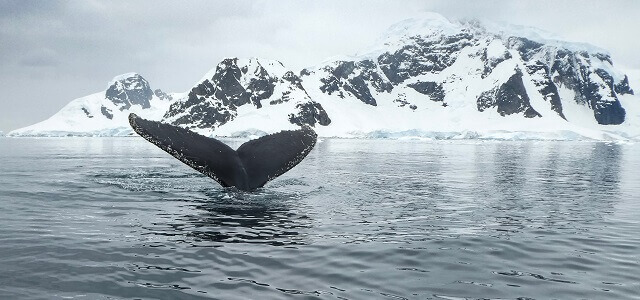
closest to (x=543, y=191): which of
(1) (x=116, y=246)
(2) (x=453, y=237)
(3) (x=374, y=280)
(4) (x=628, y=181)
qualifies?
(4) (x=628, y=181)

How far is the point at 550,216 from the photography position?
10.5 metres

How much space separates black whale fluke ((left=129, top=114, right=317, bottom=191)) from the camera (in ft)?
31.6

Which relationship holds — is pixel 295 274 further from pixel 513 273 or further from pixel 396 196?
pixel 396 196

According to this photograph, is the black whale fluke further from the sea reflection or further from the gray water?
the gray water

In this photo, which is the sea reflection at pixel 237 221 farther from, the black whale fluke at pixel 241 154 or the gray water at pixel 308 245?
the black whale fluke at pixel 241 154

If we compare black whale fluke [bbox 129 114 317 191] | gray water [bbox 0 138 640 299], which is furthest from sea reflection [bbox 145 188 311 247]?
black whale fluke [bbox 129 114 317 191]

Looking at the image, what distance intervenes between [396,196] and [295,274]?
26.3 feet

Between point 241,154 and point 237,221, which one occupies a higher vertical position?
point 241,154

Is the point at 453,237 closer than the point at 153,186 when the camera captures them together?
Yes

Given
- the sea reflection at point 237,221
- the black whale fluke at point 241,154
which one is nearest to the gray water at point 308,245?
the sea reflection at point 237,221

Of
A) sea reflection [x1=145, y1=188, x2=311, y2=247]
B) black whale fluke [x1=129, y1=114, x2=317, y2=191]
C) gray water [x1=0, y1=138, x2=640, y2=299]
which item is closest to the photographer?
gray water [x1=0, y1=138, x2=640, y2=299]

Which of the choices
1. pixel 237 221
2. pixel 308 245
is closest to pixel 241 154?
pixel 237 221

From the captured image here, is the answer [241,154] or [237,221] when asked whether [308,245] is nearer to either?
[237,221]

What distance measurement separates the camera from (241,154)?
431 inches
